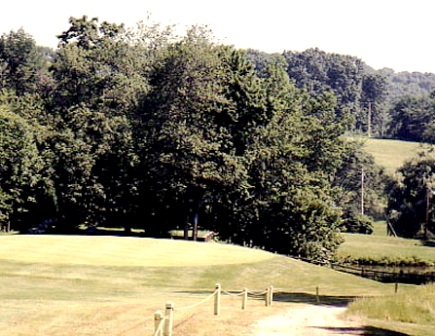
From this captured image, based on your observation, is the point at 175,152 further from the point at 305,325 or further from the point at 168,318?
the point at 168,318

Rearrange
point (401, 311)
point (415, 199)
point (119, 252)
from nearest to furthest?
point (401, 311) → point (119, 252) → point (415, 199)

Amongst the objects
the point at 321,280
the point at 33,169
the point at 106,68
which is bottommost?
the point at 321,280

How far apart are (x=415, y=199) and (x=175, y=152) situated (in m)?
43.9

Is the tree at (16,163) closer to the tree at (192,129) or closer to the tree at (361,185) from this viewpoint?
the tree at (192,129)

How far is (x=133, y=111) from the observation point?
7594cm

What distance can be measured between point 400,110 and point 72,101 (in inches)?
4982

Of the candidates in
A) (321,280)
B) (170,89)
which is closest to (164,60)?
(170,89)

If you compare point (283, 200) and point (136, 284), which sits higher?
point (283, 200)

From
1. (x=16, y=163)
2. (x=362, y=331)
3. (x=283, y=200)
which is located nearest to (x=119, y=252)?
(x=283, y=200)

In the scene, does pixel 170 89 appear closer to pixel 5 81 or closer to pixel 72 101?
pixel 72 101

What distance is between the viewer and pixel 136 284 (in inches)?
1676

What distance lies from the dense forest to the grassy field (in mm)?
17240

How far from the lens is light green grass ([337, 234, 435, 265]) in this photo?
269 feet

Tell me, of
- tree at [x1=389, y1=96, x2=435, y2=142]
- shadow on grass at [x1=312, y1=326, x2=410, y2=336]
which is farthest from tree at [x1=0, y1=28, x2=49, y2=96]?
shadow on grass at [x1=312, y1=326, x2=410, y2=336]
